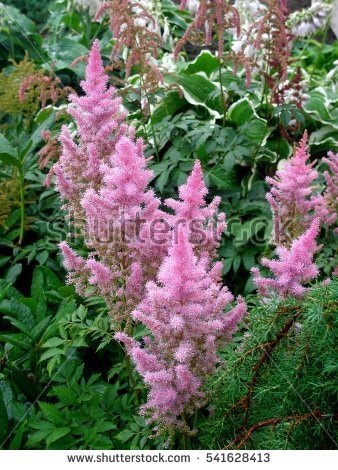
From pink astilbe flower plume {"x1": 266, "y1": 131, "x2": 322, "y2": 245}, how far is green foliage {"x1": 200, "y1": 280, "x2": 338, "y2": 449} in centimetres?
56

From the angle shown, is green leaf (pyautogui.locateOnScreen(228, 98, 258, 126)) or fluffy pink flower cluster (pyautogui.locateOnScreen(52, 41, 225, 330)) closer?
fluffy pink flower cluster (pyautogui.locateOnScreen(52, 41, 225, 330))

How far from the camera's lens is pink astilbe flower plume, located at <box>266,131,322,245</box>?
2.00 metres

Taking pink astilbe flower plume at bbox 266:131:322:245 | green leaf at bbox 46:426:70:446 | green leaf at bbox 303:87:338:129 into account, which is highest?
pink astilbe flower plume at bbox 266:131:322:245

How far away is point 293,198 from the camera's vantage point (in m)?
2.07

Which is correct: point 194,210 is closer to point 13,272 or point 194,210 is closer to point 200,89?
point 13,272

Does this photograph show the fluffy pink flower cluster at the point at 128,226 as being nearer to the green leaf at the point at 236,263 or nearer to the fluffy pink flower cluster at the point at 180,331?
the fluffy pink flower cluster at the point at 180,331

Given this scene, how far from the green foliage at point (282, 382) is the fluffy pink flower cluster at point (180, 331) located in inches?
3.3

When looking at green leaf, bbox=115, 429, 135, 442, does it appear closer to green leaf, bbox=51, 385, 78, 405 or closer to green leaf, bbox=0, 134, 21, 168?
green leaf, bbox=51, 385, 78, 405

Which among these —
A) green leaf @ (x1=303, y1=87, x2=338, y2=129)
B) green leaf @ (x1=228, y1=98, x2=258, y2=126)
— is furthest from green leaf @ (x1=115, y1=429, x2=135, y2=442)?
green leaf @ (x1=303, y1=87, x2=338, y2=129)

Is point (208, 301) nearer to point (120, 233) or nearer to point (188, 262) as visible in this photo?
point (188, 262)

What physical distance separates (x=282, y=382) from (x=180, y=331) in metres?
0.31

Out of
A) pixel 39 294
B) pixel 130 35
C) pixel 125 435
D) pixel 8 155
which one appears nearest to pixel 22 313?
pixel 39 294

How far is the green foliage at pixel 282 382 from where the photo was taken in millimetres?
1422

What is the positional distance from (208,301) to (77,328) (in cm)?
64
